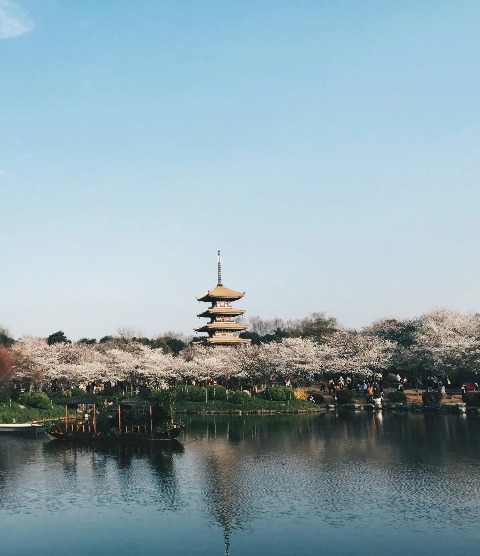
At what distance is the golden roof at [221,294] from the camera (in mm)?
81000

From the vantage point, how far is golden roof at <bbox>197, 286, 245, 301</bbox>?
81000 mm

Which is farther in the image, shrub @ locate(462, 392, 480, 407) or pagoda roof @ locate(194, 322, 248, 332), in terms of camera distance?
pagoda roof @ locate(194, 322, 248, 332)

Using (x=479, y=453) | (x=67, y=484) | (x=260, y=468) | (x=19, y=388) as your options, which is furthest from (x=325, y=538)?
(x=19, y=388)

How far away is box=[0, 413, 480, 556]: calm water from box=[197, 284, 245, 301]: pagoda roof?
46419 millimetres

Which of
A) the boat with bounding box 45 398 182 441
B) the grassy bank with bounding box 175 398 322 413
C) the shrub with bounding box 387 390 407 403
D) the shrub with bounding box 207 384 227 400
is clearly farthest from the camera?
the shrub with bounding box 207 384 227 400

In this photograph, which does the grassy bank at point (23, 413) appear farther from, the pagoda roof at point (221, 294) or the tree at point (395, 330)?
the tree at point (395, 330)

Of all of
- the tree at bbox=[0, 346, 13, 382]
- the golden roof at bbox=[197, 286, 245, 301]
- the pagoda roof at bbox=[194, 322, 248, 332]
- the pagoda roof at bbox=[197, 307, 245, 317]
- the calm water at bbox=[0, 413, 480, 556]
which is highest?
the golden roof at bbox=[197, 286, 245, 301]

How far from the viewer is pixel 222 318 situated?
80750mm

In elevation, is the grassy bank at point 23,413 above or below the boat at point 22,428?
above

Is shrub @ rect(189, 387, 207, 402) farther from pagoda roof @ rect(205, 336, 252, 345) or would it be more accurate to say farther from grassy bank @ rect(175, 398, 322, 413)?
pagoda roof @ rect(205, 336, 252, 345)

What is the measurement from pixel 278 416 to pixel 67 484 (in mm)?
26118

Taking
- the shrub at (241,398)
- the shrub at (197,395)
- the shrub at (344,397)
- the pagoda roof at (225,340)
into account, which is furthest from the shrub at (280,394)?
the pagoda roof at (225,340)

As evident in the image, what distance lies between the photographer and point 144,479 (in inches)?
966

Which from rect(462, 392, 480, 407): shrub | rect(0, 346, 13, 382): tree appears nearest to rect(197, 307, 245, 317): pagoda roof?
rect(0, 346, 13, 382): tree
